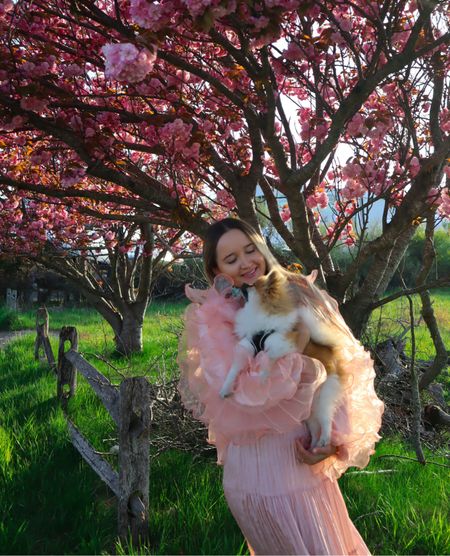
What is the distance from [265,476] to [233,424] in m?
0.18

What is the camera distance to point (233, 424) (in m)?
1.75

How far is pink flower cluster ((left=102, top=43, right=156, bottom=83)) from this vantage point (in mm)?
2150

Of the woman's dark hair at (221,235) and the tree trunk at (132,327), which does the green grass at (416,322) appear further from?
the woman's dark hair at (221,235)

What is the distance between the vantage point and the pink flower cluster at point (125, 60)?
2150 mm

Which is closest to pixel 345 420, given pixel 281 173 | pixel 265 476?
pixel 265 476

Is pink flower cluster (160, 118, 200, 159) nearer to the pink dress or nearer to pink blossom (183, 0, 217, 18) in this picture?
pink blossom (183, 0, 217, 18)

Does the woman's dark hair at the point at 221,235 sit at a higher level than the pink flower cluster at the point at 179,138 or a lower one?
lower

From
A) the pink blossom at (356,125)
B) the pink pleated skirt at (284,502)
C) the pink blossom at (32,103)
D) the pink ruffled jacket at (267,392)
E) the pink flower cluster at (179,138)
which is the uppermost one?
the pink blossom at (32,103)

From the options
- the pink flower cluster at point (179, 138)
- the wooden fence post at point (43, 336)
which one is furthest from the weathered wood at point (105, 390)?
the wooden fence post at point (43, 336)

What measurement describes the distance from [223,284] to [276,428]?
0.53 m

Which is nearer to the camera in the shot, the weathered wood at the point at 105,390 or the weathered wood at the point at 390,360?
the weathered wood at the point at 105,390

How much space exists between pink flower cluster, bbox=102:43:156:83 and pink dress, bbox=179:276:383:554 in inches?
38.6

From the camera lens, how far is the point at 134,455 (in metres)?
2.64

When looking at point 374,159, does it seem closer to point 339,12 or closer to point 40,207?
point 339,12
